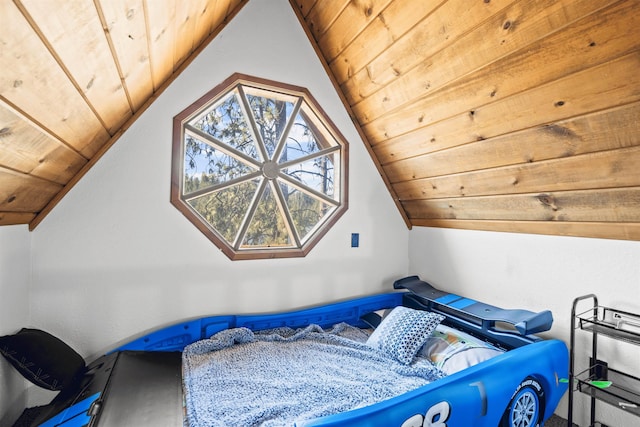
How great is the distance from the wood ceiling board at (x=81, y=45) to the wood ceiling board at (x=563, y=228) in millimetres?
2273

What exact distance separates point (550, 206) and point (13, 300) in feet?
9.36

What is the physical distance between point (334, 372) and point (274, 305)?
749 mm

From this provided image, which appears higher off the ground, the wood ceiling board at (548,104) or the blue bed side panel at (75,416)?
the wood ceiling board at (548,104)

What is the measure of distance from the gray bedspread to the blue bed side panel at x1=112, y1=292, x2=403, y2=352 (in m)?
0.09

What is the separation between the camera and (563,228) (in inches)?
74.5

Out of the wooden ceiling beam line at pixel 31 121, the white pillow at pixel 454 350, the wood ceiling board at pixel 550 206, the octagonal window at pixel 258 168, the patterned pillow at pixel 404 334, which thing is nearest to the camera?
the wooden ceiling beam line at pixel 31 121

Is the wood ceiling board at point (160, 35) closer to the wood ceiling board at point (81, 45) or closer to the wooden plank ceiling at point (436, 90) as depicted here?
the wooden plank ceiling at point (436, 90)

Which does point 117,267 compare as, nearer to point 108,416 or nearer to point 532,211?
point 108,416

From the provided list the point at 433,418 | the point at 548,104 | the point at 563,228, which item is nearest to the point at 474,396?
the point at 433,418

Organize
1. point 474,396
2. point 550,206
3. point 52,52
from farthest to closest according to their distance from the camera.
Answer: point 550,206 < point 474,396 < point 52,52

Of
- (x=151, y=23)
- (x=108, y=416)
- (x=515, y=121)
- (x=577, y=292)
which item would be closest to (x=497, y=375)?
(x=577, y=292)

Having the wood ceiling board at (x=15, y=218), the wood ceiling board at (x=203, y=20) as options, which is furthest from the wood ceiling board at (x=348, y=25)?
the wood ceiling board at (x=15, y=218)

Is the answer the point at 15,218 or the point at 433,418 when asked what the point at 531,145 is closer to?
the point at 433,418

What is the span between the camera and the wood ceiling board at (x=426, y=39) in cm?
151
